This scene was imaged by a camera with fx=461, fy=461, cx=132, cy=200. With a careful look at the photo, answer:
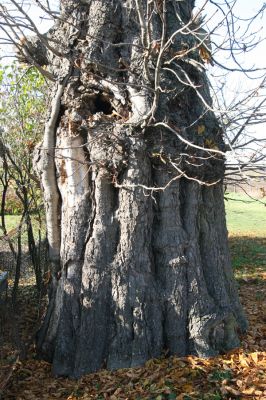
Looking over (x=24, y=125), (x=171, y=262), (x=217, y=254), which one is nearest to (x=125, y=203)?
(x=171, y=262)

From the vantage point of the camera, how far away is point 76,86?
4973 millimetres

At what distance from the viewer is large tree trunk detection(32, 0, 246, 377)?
4750 millimetres

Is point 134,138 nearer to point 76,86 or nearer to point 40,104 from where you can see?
point 76,86

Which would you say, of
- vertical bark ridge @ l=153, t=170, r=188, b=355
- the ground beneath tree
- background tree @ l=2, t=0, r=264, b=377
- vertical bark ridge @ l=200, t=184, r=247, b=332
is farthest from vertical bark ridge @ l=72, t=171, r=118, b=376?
vertical bark ridge @ l=200, t=184, r=247, b=332

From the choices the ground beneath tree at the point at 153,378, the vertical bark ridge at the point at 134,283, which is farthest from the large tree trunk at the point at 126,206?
the ground beneath tree at the point at 153,378

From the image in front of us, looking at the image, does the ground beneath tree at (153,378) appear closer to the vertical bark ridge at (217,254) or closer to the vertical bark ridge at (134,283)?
the vertical bark ridge at (134,283)

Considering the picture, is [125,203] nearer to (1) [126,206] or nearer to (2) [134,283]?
(1) [126,206]

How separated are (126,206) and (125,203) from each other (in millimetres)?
34

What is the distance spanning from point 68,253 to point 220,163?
77.5 inches

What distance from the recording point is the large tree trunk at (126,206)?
475 cm

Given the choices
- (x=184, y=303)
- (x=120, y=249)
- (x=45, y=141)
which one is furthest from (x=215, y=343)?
(x=45, y=141)

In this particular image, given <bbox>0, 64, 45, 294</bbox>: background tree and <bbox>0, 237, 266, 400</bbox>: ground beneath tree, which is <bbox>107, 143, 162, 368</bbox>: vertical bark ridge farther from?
<bbox>0, 64, 45, 294</bbox>: background tree

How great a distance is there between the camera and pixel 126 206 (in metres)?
4.80

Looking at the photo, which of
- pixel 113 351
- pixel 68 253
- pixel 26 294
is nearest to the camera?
pixel 113 351
